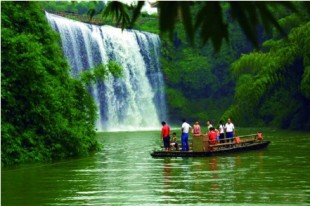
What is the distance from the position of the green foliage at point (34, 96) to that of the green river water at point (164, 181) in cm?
97

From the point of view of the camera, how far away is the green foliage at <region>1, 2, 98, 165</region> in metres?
24.7

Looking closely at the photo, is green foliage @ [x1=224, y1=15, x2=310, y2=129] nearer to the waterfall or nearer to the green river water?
the waterfall

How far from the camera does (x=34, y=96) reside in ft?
84.9

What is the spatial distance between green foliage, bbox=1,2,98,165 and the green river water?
3.18 ft

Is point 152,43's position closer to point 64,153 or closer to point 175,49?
point 175,49

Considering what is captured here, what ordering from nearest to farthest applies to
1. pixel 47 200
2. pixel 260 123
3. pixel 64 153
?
pixel 47 200 < pixel 64 153 < pixel 260 123

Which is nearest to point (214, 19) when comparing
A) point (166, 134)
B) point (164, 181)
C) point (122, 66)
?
point (164, 181)

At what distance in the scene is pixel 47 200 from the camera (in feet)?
50.1

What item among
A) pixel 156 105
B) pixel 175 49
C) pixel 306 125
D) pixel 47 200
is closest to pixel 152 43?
pixel 156 105

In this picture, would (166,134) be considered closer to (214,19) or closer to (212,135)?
(212,135)

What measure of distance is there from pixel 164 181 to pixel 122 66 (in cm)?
4597

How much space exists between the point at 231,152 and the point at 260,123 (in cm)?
3370

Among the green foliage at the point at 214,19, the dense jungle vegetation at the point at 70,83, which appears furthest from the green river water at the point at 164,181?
the green foliage at the point at 214,19

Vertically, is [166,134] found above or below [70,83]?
below
